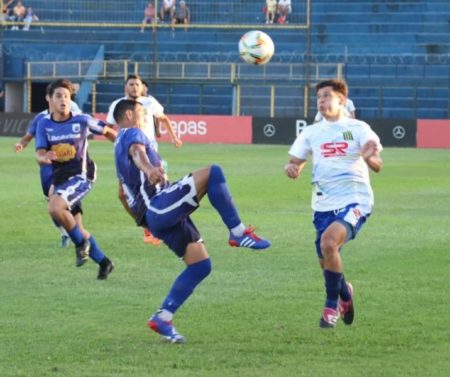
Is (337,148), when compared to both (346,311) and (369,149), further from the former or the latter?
(346,311)

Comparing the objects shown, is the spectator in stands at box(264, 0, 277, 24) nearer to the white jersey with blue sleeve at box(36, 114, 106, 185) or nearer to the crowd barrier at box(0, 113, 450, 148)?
the crowd barrier at box(0, 113, 450, 148)

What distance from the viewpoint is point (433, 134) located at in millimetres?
42500

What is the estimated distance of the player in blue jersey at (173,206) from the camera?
30.3 feet

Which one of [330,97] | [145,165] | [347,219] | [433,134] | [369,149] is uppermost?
[330,97]

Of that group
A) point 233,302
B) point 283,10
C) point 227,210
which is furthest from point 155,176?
point 283,10

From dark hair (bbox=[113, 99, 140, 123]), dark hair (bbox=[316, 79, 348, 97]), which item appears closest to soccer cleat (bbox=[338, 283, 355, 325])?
dark hair (bbox=[316, 79, 348, 97])

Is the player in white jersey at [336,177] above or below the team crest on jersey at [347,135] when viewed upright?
below

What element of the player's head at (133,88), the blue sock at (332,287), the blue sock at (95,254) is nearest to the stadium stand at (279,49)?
the player's head at (133,88)

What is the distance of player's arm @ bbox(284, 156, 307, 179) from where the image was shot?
979 cm

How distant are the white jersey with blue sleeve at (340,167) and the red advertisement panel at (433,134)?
108ft

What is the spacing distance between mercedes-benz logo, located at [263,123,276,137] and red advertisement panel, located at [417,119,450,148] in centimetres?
490

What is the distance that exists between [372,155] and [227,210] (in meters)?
1.14

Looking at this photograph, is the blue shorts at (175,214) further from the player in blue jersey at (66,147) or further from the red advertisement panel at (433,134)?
the red advertisement panel at (433,134)

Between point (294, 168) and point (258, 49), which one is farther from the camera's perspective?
point (258, 49)
